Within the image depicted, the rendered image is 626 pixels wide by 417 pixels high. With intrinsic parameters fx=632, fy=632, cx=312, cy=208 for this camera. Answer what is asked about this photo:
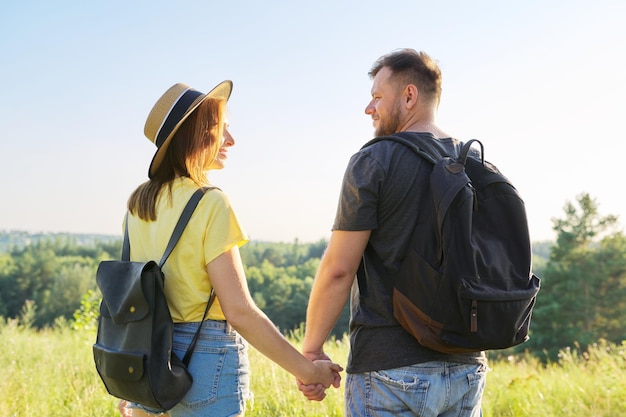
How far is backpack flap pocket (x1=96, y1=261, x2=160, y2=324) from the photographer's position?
2.07 metres

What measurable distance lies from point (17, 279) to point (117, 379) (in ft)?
212

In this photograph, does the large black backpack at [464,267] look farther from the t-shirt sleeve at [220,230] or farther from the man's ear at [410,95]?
the t-shirt sleeve at [220,230]

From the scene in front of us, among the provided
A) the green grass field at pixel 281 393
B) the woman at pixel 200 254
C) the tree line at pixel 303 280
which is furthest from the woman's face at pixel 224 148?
the tree line at pixel 303 280

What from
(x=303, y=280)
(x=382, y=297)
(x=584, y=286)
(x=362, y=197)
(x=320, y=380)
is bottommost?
(x=303, y=280)

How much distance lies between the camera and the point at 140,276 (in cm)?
206

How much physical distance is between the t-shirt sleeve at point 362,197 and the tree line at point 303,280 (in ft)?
19.8

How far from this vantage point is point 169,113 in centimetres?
226

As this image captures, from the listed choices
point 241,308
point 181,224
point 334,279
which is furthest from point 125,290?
point 334,279

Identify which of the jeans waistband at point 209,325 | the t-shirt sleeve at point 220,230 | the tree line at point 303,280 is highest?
the t-shirt sleeve at point 220,230

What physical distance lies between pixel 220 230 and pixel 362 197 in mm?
515

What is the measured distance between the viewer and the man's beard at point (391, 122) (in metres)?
2.60

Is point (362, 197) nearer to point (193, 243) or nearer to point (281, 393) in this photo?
point (193, 243)

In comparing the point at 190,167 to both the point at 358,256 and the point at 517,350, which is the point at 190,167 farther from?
the point at 517,350

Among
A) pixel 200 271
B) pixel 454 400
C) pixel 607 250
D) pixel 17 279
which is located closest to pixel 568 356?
pixel 454 400
